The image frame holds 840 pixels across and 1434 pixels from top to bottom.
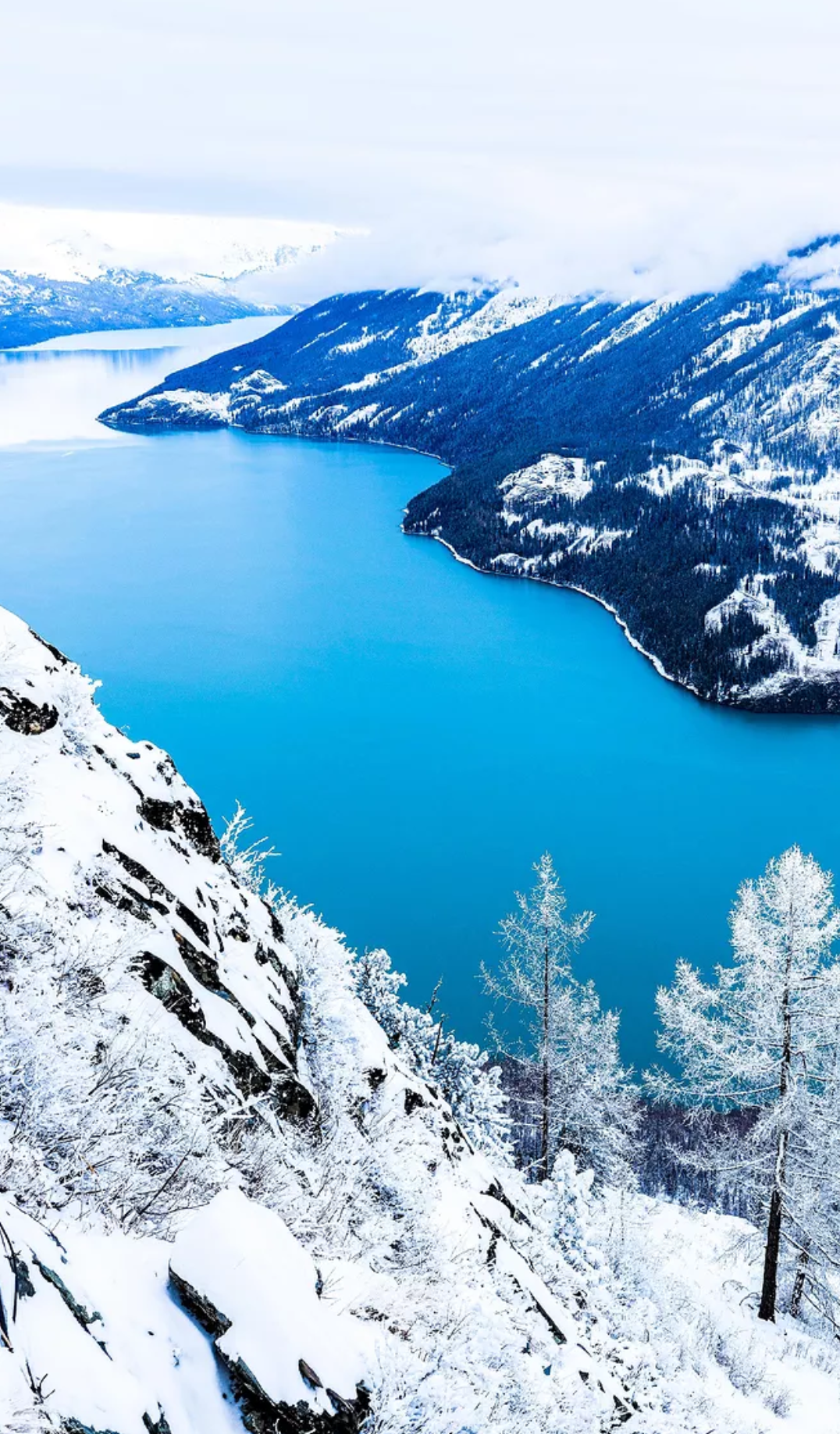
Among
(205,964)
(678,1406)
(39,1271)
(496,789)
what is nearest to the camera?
(39,1271)

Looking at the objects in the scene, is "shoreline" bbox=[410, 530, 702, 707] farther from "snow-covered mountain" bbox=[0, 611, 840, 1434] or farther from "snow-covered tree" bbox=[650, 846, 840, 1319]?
"snow-covered mountain" bbox=[0, 611, 840, 1434]

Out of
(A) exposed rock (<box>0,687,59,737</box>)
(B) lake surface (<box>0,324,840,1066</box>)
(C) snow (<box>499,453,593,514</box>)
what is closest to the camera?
(A) exposed rock (<box>0,687,59,737</box>)

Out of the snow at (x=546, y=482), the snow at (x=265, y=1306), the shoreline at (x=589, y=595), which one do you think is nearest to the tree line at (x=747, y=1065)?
the snow at (x=265, y=1306)

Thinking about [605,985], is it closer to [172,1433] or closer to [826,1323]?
[826,1323]

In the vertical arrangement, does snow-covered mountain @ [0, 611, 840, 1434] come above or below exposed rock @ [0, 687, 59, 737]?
below

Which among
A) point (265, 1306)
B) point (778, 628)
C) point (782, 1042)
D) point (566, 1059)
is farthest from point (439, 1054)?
point (778, 628)

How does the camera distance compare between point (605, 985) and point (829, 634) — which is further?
point (829, 634)

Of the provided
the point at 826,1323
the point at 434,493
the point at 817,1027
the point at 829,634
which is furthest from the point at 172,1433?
the point at 434,493

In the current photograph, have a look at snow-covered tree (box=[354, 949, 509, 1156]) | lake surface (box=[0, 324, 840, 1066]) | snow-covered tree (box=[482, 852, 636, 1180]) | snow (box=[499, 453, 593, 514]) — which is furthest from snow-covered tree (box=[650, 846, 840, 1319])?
snow (box=[499, 453, 593, 514])
